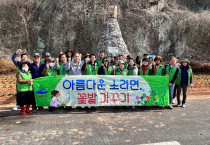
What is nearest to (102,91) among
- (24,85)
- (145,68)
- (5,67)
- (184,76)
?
(145,68)

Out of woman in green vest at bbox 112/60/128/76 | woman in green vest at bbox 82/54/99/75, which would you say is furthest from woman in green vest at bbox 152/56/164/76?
woman in green vest at bbox 82/54/99/75

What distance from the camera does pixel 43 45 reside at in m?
17.0

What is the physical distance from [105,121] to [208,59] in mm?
17813

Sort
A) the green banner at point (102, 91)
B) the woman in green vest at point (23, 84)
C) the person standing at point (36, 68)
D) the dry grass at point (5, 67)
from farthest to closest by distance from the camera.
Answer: the dry grass at point (5, 67), the green banner at point (102, 91), the person standing at point (36, 68), the woman in green vest at point (23, 84)

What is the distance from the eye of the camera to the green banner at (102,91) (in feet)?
18.5

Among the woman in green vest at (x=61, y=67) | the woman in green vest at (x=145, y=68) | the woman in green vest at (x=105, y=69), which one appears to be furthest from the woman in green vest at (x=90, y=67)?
the woman in green vest at (x=145, y=68)

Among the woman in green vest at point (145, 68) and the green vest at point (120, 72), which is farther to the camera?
the woman in green vest at point (145, 68)

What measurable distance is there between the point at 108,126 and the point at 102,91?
1.55 meters

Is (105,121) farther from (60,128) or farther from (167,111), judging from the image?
(167,111)

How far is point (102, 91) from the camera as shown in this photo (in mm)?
5812

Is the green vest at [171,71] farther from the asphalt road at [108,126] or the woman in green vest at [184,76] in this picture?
the asphalt road at [108,126]

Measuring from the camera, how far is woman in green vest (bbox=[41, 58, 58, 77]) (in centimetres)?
559

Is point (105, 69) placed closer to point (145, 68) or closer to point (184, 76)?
point (145, 68)

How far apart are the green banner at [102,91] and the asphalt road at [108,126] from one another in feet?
1.13
